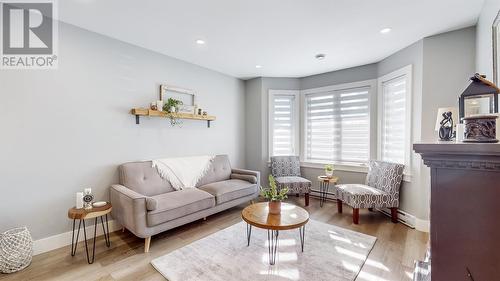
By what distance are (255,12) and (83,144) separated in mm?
2565

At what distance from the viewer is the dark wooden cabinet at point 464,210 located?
0.78 metres

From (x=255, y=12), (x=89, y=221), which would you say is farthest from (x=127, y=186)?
(x=255, y=12)

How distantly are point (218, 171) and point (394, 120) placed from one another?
3.11 meters

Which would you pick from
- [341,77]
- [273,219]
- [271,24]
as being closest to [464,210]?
[273,219]

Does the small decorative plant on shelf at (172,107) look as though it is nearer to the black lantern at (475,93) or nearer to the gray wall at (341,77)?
the gray wall at (341,77)

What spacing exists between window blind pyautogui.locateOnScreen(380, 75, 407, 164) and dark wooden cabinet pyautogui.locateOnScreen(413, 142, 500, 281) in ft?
9.30

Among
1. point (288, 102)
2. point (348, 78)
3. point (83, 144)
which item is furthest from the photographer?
point (288, 102)

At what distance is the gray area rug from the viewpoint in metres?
2.01

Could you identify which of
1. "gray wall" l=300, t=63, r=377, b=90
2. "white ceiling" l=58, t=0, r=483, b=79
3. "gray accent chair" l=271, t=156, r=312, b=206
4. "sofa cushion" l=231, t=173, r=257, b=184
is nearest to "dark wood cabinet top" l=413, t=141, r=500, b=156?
"white ceiling" l=58, t=0, r=483, b=79

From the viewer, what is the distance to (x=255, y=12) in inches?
89.5

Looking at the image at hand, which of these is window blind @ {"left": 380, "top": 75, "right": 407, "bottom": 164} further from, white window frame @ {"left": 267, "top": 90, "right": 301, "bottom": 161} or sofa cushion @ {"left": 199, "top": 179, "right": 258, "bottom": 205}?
sofa cushion @ {"left": 199, "top": 179, "right": 258, "bottom": 205}

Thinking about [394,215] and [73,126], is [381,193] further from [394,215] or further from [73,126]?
[73,126]

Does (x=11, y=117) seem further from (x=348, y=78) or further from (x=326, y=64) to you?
(x=348, y=78)

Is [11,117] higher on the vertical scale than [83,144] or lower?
higher
